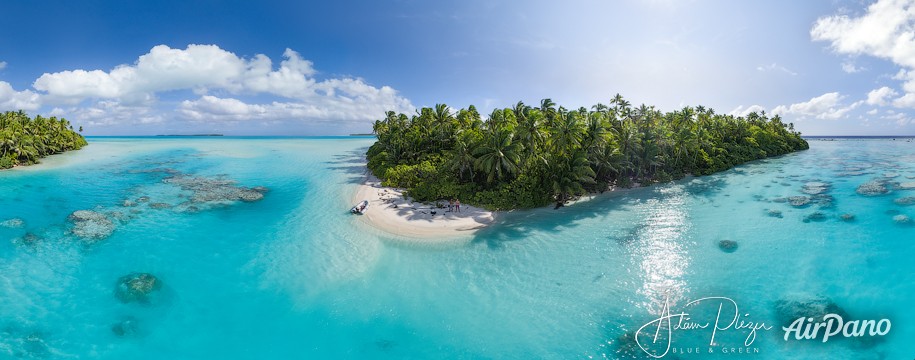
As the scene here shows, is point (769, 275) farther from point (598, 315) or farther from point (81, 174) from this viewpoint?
point (81, 174)

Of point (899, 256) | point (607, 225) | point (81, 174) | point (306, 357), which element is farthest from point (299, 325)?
point (81, 174)

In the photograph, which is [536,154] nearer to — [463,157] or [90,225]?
[463,157]

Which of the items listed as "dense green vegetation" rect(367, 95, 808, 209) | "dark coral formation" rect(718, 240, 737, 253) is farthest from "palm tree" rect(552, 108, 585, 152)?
"dark coral formation" rect(718, 240, 737, 253)

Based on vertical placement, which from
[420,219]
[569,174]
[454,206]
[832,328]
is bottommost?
[832,328]

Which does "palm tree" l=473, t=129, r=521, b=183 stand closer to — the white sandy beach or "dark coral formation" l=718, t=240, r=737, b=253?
the white sandy beach

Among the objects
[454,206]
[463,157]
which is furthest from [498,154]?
[454,206]

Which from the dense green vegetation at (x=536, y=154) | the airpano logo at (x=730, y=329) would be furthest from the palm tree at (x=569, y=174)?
the airpano logo at (x=730, y=329)

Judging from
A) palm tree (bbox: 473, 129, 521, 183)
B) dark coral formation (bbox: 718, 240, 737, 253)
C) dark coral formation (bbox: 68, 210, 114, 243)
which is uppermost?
palm tree (bbox: 473, 129, 521, 183)
